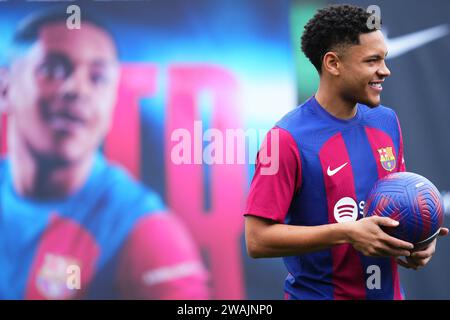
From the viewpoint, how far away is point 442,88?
18.0 feet

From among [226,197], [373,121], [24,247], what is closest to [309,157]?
[373,121]

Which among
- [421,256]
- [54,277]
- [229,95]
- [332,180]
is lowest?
[421,256]

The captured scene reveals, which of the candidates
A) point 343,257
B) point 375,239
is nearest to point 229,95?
point 343,257

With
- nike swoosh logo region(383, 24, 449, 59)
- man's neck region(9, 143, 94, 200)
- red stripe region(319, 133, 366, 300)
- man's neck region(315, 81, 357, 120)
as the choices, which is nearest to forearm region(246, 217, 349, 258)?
red stripe region(319, 133, 366, 300)

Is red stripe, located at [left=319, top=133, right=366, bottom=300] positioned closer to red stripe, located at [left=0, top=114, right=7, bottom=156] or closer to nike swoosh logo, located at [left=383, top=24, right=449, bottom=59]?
nike swoosh logo, located at [left=383, top=24, right=449, bottom=59]

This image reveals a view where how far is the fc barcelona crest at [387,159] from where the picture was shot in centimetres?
325

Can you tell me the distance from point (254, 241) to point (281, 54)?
8.73ft

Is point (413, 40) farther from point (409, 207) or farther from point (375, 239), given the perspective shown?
point (375, 239)

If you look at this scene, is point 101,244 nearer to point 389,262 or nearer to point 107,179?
point 107,179

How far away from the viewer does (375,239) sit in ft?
9.41

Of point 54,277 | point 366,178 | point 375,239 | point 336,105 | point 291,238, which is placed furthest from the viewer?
point 54,277

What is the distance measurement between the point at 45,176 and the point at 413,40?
3.04 m

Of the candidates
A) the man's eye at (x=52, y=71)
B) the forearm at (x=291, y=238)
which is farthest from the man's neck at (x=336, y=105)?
the man's eye at (x=52, y=71)

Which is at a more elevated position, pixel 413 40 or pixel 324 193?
pixel 413 40
